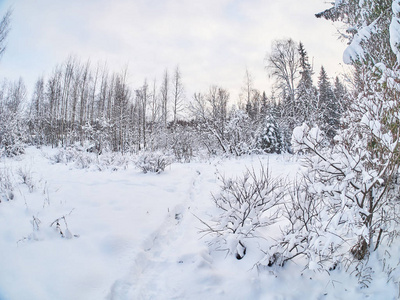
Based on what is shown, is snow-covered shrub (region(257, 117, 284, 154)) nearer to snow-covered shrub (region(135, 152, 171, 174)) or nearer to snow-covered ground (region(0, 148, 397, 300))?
snow-covered shrub (region(135, 152, 171, 174))

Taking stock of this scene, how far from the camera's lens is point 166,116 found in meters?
26.2

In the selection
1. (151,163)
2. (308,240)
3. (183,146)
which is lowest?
(308,240)

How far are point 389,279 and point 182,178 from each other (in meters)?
5.60

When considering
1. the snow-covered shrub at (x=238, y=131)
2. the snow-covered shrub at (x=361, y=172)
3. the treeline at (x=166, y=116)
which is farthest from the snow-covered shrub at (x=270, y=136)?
the snow-covered shrub at (x=361, y=172)

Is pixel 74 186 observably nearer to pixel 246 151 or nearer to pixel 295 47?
pixel 246 151

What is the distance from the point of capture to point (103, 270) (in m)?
2.29

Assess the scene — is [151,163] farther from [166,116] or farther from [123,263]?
[166,116]

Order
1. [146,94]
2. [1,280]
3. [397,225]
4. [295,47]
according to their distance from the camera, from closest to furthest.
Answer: [1,280] < [397,225] < [295,47] < [146,94]

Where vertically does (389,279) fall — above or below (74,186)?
below

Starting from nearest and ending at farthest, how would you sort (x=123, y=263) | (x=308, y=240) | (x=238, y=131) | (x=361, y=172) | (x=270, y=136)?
(x=361, y=172) → (x=308, y=240) → (x=123, y=263) → (x=238, y=131) → (x=270, y=136)

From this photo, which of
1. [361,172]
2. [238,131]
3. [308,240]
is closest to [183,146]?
[238,131]

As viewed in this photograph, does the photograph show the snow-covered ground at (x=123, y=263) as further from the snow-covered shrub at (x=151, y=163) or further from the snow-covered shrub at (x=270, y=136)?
the snow-covered shrub at (x=270, y=136)

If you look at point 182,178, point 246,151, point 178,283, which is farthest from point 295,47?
point 178,283

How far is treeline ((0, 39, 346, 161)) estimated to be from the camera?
561 inches
